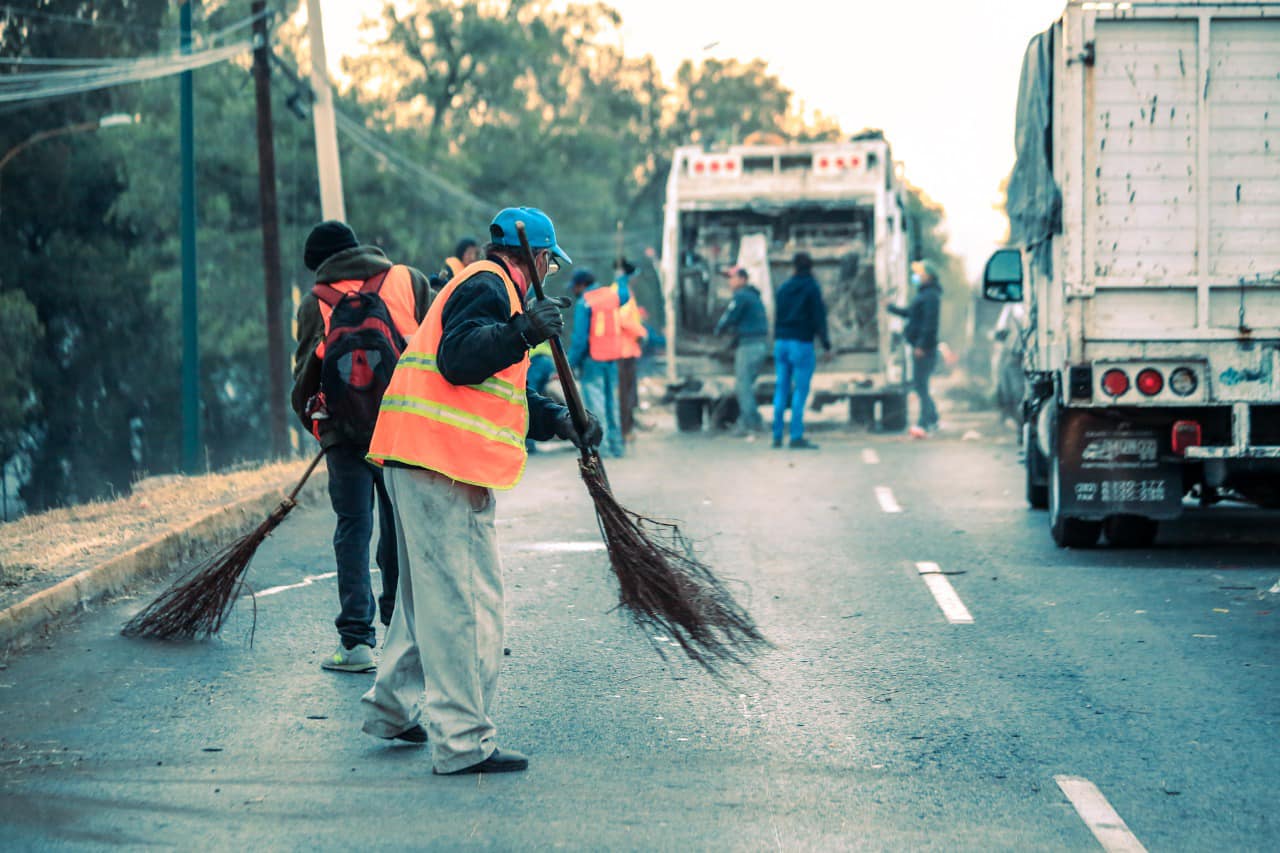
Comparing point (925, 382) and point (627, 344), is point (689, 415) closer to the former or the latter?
point (925, 382)

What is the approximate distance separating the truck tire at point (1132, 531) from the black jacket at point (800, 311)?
7450mm

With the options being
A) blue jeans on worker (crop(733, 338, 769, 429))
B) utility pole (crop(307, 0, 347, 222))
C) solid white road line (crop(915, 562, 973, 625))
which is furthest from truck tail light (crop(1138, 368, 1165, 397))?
utility pole (crop(307, 0, 347, 222))

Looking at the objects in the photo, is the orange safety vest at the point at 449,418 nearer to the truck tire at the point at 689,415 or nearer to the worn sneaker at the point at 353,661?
the worn sneaker at the point at 353,661

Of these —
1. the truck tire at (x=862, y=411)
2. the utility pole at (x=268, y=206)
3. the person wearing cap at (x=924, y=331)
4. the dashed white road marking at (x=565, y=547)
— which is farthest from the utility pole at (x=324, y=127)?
the dashed white road marking at (x=565, y=547)

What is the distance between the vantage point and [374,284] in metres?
6.45

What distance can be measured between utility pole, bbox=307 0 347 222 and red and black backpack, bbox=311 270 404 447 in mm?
11661

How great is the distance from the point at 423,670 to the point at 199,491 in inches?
285

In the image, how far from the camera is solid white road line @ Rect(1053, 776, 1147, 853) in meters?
4.30

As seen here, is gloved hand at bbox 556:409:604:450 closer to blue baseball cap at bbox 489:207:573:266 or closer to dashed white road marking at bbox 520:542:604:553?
blue baseball cap at bbox 489:207:573:266

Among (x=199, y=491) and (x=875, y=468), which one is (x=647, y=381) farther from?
(x=199, y=491)

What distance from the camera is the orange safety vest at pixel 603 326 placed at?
15367 millimetres

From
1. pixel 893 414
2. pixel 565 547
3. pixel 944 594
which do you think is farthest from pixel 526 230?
pixel 893 414

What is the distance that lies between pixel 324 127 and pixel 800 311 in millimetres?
5654

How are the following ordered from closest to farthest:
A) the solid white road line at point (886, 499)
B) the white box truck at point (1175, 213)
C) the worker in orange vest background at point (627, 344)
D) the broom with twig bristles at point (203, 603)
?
the broom with twig bristles at point (203, 603) → the white box truck at point (1175, 213) → the solid white road line at point (886, 499) → the worker in orange vest background at point (627, 344)
